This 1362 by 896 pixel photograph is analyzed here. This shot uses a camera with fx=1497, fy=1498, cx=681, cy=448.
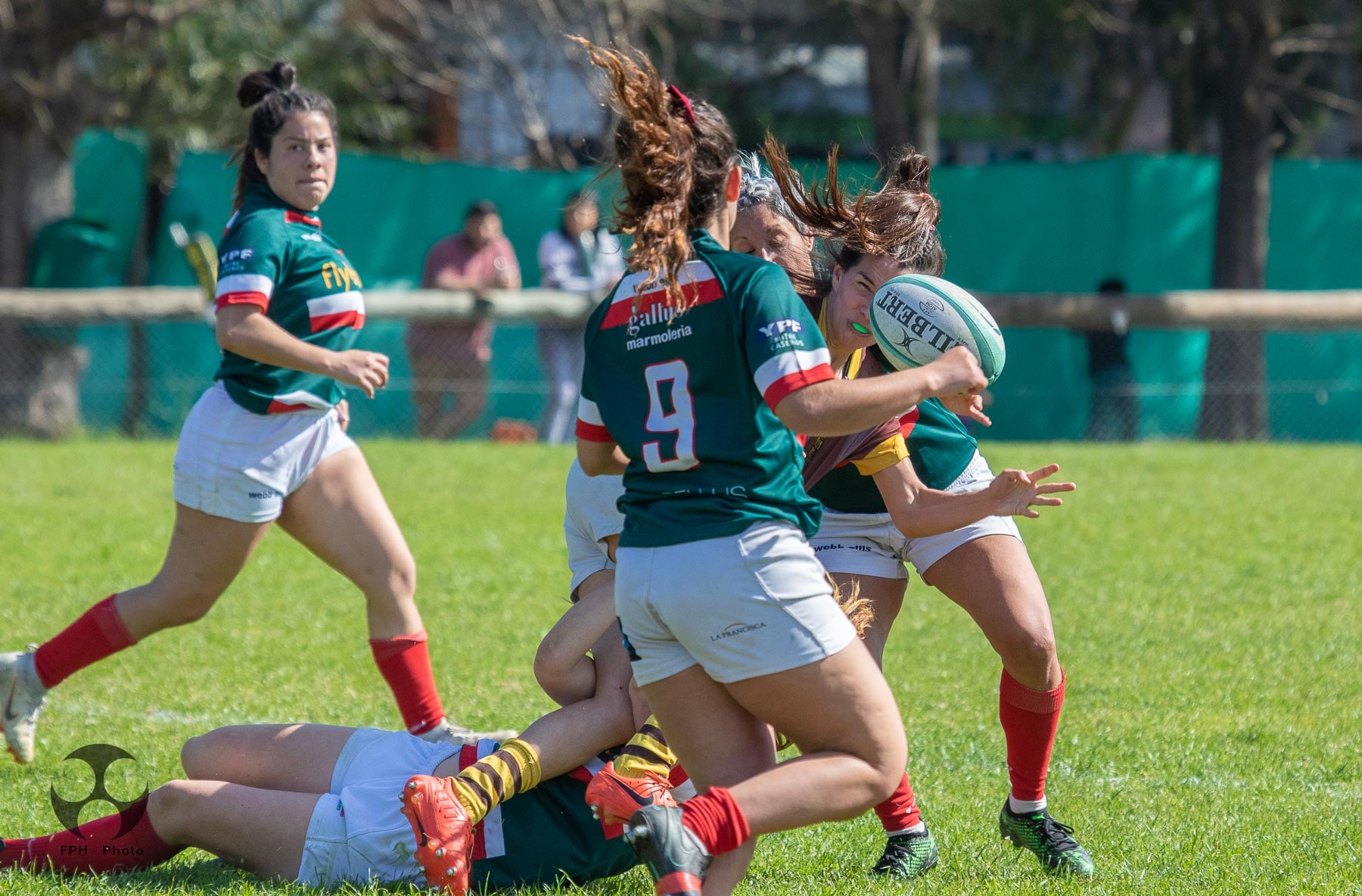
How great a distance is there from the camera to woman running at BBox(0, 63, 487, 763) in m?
4.57

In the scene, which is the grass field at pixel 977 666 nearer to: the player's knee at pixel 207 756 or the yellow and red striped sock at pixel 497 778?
the player's knee at pixel 207 756

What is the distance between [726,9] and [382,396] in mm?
6604

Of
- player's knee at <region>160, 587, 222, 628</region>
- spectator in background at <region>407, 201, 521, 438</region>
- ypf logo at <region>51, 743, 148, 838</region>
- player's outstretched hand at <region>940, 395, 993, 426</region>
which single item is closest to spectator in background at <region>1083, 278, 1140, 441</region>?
spectator in background at <region>407, 201, 521, 438</region>

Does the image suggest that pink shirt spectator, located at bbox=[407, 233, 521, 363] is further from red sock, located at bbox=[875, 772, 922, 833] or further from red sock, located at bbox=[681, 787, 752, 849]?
red sock, located at bbox=[681, 787, 752, 849]

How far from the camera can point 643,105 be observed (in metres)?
2.90

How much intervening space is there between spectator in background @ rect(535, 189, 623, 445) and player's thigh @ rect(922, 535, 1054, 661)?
8.29 m

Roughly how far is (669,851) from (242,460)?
2.32 meters

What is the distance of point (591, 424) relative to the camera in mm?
3133

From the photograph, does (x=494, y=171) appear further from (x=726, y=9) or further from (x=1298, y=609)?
(x=1298, y=609)

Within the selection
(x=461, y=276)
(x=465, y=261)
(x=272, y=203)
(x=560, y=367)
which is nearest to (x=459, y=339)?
(x=461, y=276)

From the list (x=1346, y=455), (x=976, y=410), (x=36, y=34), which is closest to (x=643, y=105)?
(x=976, y=410)

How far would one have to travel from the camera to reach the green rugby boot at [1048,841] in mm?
3756

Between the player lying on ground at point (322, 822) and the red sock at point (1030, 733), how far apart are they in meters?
1.05

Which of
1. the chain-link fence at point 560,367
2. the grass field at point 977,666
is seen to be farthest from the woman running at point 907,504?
the chain-link fence at point 560,367
